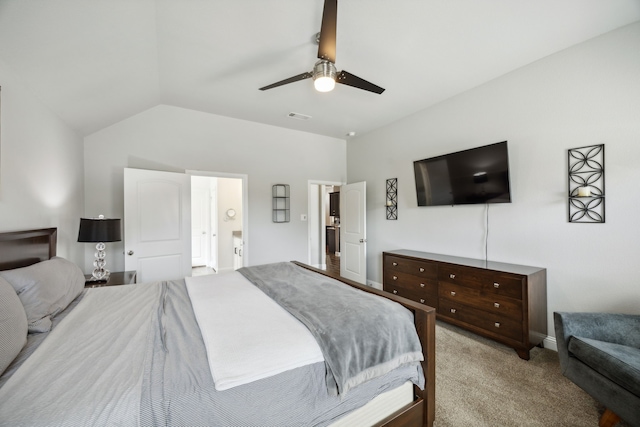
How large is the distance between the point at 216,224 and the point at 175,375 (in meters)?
4.82

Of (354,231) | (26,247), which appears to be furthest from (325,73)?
(354,231)

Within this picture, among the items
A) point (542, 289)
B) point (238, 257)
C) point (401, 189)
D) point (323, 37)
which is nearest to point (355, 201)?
point (401, 189)

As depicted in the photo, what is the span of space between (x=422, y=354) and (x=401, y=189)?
2.96 metres

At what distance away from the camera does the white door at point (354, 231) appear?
447cm

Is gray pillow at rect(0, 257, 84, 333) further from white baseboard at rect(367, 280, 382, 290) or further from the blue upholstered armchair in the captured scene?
white baseboard at rect(367, 280, 382, 290)

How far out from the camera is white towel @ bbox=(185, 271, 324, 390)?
1.04m

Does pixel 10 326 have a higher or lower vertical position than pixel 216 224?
lower

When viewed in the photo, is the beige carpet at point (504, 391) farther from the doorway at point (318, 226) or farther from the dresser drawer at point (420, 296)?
the doorway at point (318, 226)

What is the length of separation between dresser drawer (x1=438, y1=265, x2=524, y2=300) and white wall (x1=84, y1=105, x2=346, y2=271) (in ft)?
8.40

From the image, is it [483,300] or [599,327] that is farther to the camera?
[483,300]

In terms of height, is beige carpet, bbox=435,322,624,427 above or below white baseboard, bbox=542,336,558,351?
below

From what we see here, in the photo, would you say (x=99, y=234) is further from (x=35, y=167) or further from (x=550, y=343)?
(x=550, y=343)

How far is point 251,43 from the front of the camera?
2.28 meters

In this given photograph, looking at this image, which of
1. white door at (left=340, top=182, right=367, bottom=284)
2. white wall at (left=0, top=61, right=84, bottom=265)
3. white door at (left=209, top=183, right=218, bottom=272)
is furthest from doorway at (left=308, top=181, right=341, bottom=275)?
white wall at (left=0, top=61, right=84, bottom=265)
